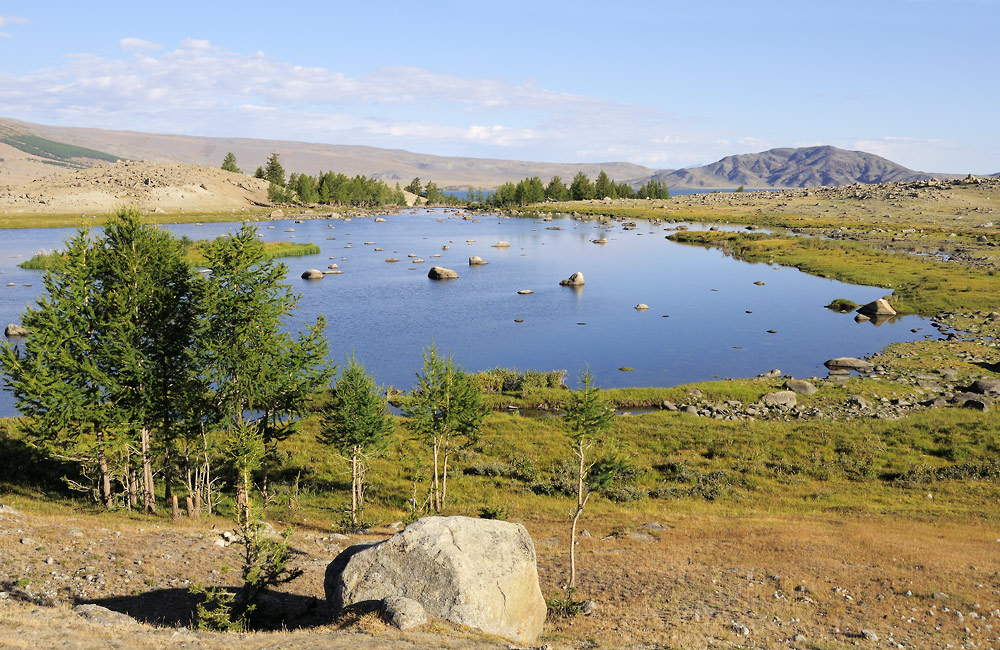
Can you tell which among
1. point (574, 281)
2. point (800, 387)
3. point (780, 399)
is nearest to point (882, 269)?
point (574, 281)

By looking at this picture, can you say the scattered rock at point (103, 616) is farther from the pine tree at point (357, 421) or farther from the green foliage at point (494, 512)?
the green foliage at point (494, 512)

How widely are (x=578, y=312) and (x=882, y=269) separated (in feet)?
198

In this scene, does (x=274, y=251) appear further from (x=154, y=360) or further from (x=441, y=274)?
(x=154, y=360)

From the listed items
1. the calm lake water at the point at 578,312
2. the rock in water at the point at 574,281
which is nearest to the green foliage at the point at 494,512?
the calm lake water at the point at 578,312

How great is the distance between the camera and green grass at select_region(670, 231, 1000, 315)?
286 ft

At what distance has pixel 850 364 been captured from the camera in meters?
62.9

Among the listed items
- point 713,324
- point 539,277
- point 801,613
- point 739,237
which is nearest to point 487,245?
point 539,277

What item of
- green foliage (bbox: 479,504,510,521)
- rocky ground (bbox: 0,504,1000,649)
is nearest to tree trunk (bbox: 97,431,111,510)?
rocky ground (bbox: 0,504,1000,649)

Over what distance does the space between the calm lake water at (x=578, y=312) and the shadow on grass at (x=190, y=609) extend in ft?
115

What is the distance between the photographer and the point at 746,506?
1487 inches

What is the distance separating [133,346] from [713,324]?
227 ft

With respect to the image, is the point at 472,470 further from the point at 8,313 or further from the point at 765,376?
the point at 8,313

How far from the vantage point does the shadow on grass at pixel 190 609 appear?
62.4 ft

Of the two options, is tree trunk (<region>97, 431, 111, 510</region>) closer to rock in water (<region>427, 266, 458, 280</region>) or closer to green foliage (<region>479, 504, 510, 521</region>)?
green foliage (<region>479, 504, 510, 521</region>)
